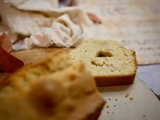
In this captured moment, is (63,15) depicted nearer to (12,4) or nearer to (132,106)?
(12,4)

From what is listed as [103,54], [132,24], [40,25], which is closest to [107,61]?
[103,54]

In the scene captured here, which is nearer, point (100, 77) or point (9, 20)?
point (100, 77)

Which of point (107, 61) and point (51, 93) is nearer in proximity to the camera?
point (51, 93)

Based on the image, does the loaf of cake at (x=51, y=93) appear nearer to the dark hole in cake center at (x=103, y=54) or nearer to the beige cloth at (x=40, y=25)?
the dark hole in cake center at (x=103, y=54)

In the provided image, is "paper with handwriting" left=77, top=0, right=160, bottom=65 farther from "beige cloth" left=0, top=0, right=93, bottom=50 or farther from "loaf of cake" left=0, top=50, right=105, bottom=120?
"loaf of cake" left=0, top=50, right=105, bottom=120

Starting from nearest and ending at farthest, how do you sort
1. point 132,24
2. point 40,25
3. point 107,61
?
1. point 107,61
2. point 40,25
3. point 132,24

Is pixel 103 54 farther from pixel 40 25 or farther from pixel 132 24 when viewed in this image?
pixel 132 24

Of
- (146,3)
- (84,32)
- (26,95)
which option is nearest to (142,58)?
(84,32)

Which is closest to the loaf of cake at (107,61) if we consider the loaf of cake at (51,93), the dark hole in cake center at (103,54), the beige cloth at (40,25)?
the dark hole in cake center at (103,54)
